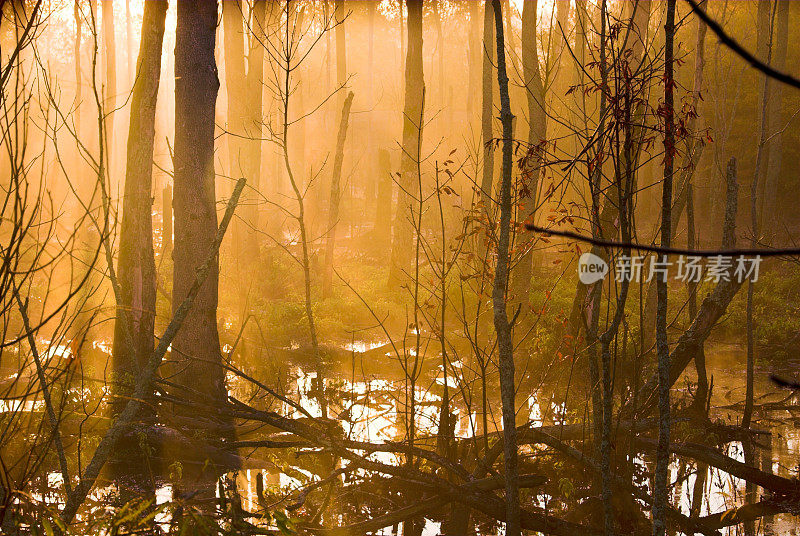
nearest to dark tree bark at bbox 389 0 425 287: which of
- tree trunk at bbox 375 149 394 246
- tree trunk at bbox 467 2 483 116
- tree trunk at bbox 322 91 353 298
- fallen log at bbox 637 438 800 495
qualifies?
tree trunk at bbox 322 91 353 298

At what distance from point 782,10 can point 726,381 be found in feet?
38.5

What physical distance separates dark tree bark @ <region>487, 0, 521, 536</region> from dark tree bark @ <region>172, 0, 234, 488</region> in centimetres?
396

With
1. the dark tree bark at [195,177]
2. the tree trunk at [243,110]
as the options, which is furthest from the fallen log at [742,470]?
the tree trunk at [243,110]

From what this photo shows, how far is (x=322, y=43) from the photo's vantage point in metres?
46.5

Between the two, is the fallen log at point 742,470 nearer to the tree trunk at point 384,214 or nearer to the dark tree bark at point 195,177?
the dark tree bark at point 195,177

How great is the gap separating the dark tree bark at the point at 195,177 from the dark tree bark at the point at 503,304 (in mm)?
3964

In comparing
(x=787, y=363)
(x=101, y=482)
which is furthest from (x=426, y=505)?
(x=787, y=363)

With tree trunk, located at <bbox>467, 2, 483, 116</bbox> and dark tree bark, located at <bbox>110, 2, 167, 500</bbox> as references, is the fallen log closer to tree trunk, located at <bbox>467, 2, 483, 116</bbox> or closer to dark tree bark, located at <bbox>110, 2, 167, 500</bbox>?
dark tree bark, located at <bbox>110, 2, 167, 500</bbox>

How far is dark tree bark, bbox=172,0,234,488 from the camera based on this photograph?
686cm

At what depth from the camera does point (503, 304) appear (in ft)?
11.5

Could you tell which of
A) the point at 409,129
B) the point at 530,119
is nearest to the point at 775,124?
the point at 530,119

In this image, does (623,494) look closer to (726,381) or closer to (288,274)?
(726,381)

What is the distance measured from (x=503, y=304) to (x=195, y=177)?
444 centimetres

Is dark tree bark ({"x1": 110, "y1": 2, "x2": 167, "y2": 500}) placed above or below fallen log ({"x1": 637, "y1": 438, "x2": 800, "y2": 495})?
above
